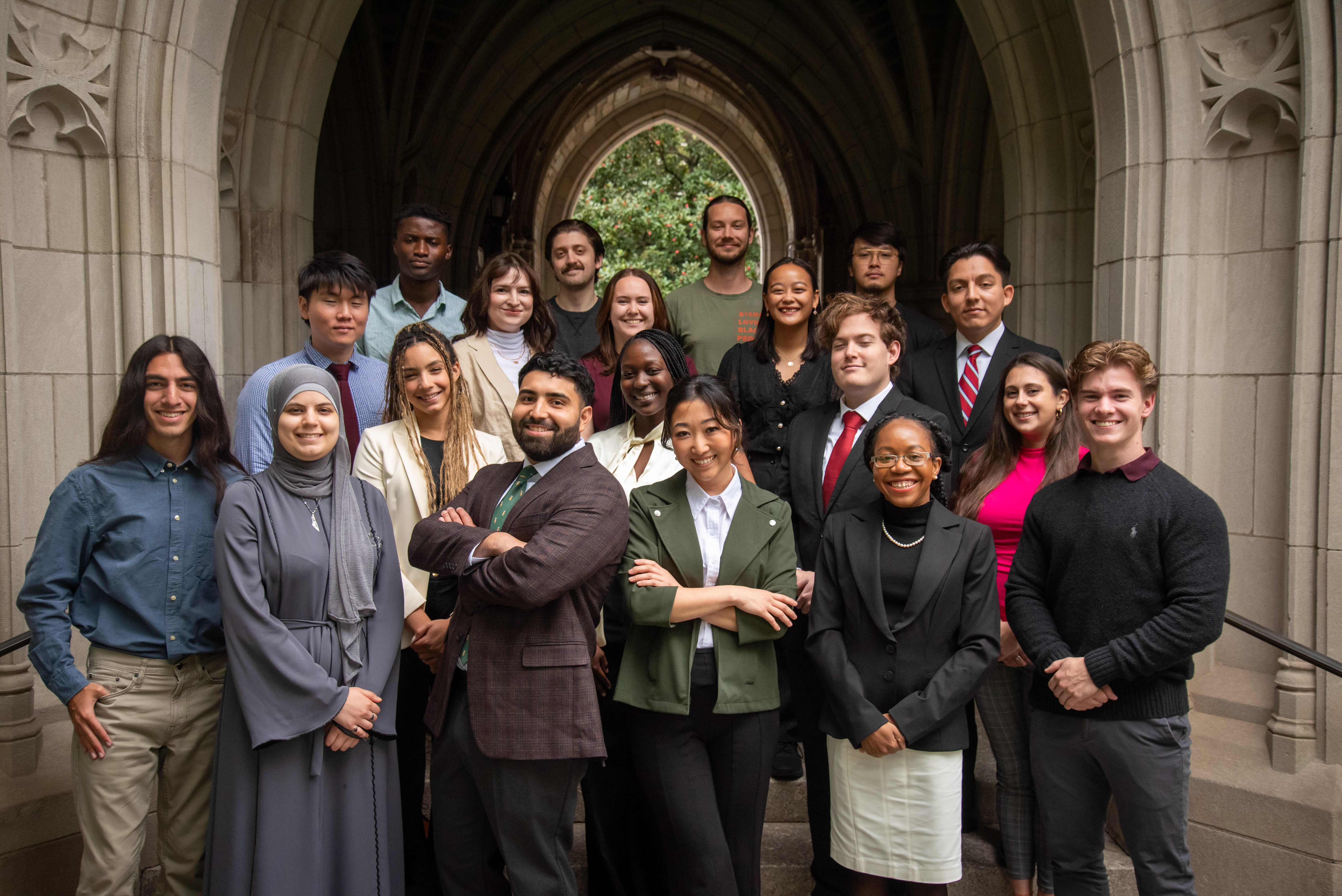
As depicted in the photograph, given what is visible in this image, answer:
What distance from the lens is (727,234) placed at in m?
3.88

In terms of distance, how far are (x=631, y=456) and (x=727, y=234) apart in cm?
125

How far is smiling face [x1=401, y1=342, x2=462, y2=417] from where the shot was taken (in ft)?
9.69

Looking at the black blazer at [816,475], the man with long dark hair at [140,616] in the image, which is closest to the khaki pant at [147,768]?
the man with long dark hair at [140,616]

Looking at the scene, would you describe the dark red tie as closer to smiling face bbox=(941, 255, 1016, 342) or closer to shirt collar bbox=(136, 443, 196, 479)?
shirt collar bbox=(136, 443, 196, 479)

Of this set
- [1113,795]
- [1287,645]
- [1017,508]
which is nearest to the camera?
[1113,795]

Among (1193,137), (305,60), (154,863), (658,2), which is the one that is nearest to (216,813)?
(154,863)

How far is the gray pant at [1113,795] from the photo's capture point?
2.40 m

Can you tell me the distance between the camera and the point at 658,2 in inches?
428

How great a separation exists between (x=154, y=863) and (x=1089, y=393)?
3.35 metres

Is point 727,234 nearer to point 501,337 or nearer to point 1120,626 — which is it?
point 501,337

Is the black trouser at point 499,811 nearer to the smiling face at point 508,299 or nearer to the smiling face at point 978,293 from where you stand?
the smiling face at point 508,299

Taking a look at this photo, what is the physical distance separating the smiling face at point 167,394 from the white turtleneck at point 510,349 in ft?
3.69

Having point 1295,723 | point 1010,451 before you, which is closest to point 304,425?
point 1010,451

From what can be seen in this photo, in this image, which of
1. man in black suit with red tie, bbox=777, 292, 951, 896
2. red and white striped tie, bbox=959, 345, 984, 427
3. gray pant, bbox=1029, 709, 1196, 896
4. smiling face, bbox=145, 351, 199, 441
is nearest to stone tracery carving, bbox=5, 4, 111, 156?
smiling face, bbox=145, 351, 199, 441
